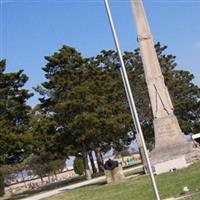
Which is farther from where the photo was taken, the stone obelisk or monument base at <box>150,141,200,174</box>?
the stone obelisk

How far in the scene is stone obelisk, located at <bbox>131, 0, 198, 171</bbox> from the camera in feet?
84.7

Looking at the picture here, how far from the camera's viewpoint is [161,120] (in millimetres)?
26250

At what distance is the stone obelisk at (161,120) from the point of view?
84.7ft

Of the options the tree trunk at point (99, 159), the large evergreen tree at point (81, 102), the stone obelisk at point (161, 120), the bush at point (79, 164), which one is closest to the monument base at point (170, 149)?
the stone obelisk at point (161, 120)

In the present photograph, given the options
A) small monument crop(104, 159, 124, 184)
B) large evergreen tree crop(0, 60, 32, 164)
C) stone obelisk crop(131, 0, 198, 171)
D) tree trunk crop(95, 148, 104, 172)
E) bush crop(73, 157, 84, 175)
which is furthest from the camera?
bush crop(73, 157, 84, 175)

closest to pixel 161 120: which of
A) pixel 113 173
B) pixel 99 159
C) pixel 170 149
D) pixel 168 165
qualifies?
pixel 170 149

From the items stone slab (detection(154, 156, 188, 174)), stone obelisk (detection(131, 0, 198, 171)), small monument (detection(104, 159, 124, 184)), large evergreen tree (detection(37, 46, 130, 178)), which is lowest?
stone slab (detection(154, 156, 188, 174))

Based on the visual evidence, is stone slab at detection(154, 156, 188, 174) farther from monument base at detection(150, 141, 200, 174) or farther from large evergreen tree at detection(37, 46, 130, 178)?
large evergreen tree at detection(37, 46, 130, 178)

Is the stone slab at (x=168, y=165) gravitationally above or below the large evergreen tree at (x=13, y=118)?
below

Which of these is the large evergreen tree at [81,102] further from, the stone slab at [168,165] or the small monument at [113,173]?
the stone slab at [168,165]

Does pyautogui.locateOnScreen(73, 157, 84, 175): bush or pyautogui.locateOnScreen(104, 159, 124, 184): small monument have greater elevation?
pyautogui.locateOnScreen(73, 157, 84, 175): bush

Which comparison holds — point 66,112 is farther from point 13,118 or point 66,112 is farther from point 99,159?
point 99,159

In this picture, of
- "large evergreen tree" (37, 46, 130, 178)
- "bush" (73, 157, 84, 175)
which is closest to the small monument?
"large evergreen tree" (37, 46, 130, 178)

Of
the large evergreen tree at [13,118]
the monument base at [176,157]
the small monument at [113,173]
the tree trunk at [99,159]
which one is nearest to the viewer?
the monument base at [176,157]
